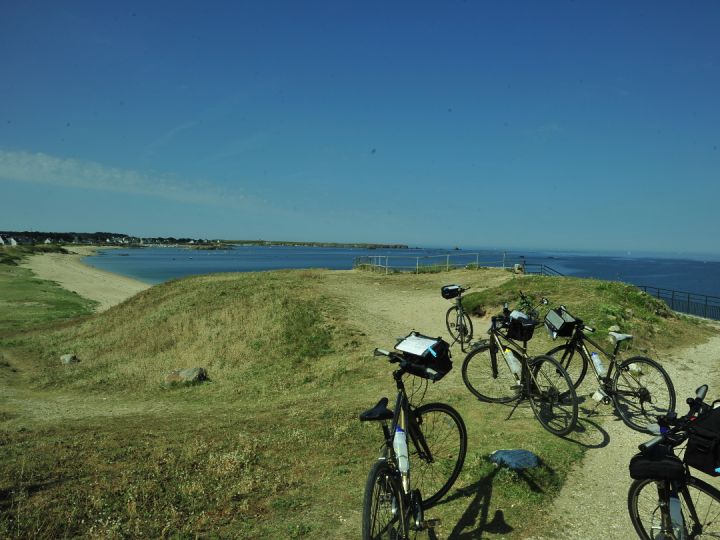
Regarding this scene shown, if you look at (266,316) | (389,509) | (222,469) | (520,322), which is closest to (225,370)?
(266,316)

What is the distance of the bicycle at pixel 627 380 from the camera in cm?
767

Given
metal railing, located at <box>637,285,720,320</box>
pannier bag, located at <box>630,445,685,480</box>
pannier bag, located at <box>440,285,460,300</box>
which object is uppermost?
pannier bag, located at <box>440,285,460,300</box>

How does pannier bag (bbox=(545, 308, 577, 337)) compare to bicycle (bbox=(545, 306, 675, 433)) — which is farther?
pannier bag (bbox=(545, 308, 577, 337))

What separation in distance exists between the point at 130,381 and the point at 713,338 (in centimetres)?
2037

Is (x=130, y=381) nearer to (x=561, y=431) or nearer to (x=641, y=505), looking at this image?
(x=561, y=431)

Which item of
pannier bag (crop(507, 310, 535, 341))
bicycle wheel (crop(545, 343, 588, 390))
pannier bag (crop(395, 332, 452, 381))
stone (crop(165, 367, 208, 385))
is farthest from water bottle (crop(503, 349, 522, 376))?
stone (crop(165, 367, 208, 385))

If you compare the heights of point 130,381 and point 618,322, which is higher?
point 618,322

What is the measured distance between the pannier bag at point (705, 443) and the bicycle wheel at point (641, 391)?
164 inches

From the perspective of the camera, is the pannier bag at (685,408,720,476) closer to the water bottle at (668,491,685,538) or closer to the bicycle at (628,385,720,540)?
the bicycle at (628,385,720,540)

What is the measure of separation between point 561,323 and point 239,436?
5938 millimetres

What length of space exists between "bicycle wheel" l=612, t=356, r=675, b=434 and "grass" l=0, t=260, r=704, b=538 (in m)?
1.50

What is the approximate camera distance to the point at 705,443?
367cm

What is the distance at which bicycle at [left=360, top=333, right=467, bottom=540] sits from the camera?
4.09 meters

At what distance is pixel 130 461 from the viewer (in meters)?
7.76
